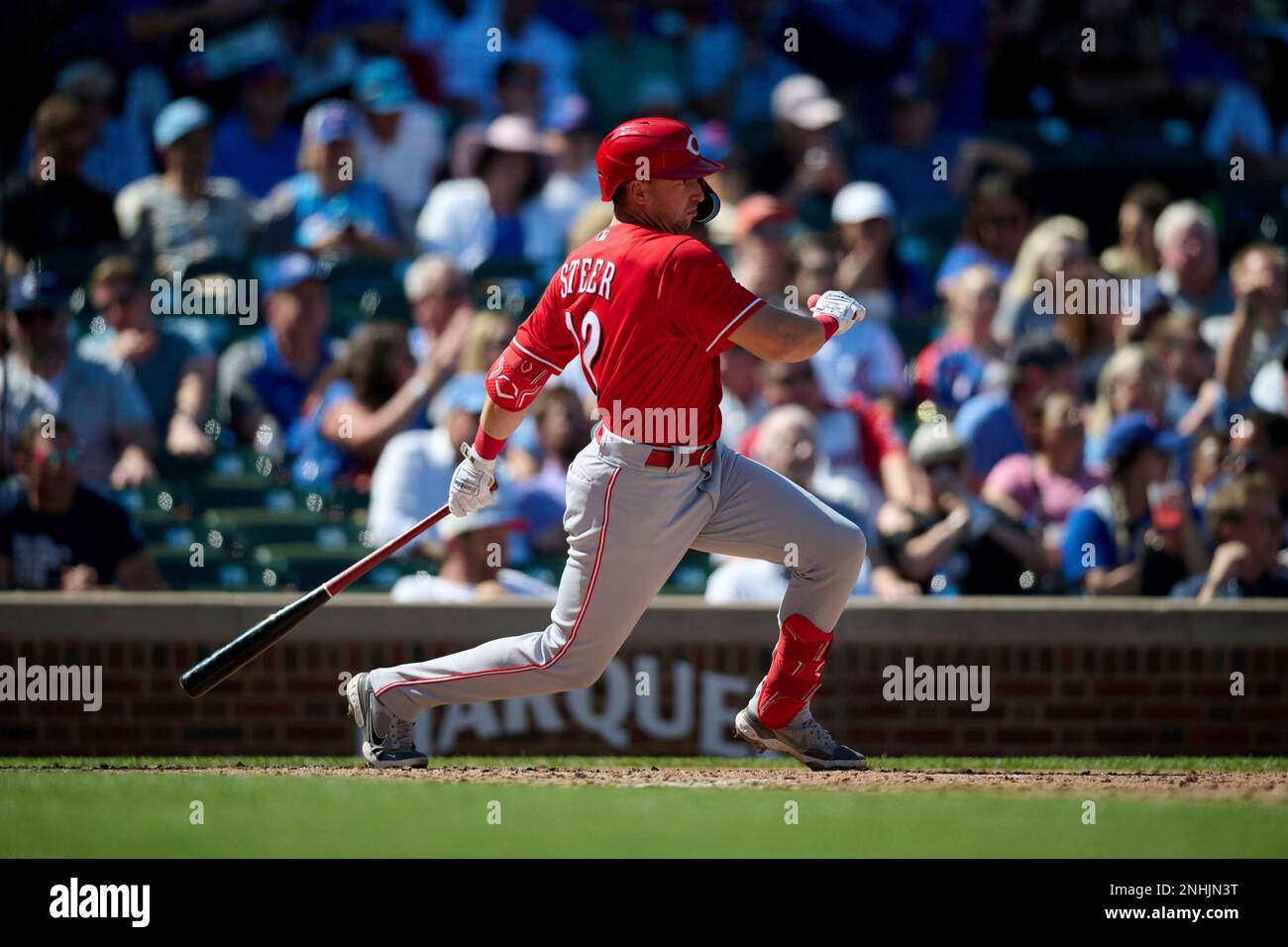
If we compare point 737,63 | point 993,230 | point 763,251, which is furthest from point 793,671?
point 737,63

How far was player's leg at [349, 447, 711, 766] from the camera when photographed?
5.92 meters

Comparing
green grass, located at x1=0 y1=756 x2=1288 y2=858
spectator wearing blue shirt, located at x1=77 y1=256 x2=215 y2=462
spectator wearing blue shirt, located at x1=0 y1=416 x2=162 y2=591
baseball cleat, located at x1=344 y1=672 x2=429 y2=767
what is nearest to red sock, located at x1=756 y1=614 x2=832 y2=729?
green grass, located at x1=0 y1=756 x2=1288 y2=858

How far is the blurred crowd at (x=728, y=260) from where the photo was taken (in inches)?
346

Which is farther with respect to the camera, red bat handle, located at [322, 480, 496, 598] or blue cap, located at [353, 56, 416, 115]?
blue cap, located at [353, 56, 416, 115]

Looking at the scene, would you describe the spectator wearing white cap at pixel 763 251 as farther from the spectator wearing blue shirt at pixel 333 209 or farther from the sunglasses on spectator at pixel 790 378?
→ the spectator wearing blue shirt at pixel 333 209

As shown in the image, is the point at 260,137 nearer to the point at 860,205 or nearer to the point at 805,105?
the point at 805,105

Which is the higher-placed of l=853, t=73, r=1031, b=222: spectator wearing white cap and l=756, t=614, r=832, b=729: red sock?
l=853, t=73, r=1031, b=222: spectator wearing white cap

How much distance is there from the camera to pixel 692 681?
7863mm

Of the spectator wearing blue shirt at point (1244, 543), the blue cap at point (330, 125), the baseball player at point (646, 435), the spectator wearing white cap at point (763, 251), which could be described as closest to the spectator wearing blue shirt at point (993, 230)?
the spectator wearing white cap at point (763, 251)

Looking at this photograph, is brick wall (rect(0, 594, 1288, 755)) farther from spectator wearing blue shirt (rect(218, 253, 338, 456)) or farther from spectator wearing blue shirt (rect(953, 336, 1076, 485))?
spectator wearing blue shirt (rect(218, 253, 338, 456))

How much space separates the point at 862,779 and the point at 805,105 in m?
5.66

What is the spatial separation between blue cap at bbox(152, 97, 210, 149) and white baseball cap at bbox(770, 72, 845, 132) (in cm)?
310

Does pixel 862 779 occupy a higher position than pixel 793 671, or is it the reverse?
pixel 793 671

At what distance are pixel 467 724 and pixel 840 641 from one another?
143 centimetres
